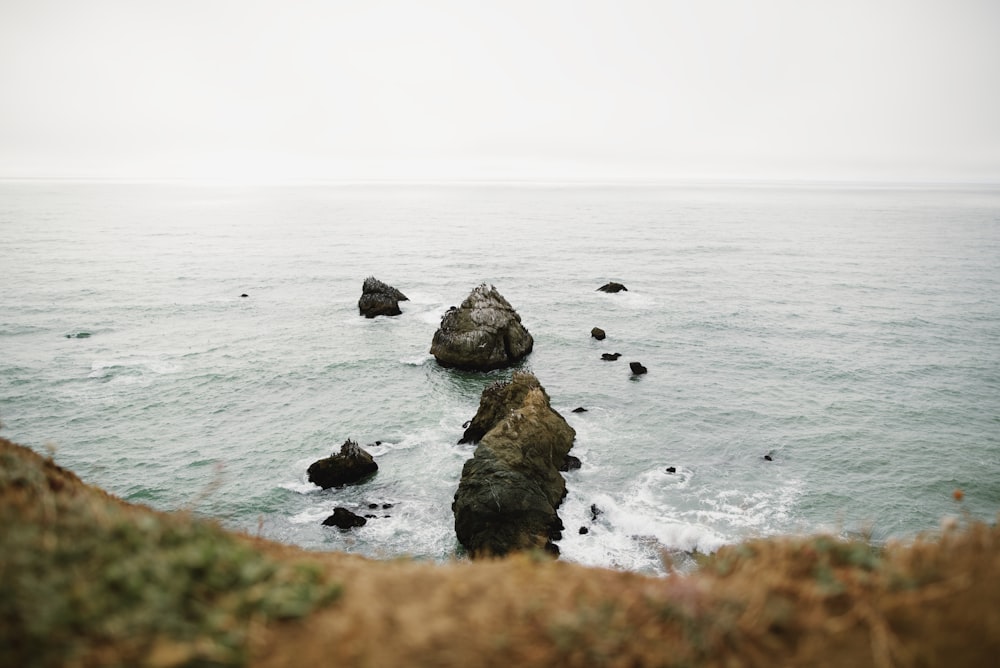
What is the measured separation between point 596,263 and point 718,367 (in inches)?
1863

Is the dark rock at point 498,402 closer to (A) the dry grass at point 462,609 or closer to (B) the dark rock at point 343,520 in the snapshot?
(B) the dark rock at point 343,520

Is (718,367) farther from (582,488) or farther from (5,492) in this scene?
(5,492)

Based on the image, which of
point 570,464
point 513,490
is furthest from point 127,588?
point 570,464

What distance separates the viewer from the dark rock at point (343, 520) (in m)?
25.8

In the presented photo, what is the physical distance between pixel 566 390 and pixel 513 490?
18093mm

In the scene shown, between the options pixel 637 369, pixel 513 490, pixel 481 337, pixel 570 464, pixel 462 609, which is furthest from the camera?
pixel 481 337

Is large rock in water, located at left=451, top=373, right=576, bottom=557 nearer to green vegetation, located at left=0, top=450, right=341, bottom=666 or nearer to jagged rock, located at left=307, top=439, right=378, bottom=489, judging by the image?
jagged rock, located at left=307, top=439, right=378, bottom=489

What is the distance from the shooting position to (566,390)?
41.4 metres

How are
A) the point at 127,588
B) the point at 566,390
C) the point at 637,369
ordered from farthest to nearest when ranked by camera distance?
1. the point at 637,369
2. the point at 566,390
3. the point at 127,588

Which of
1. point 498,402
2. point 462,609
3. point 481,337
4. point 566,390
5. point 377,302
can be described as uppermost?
point 462,609

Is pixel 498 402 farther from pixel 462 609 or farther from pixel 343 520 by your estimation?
pixel 462 609

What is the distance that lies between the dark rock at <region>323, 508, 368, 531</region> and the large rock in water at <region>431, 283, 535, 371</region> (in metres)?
20.5

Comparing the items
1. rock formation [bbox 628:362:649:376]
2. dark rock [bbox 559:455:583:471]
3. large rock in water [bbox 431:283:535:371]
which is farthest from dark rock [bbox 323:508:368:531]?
rock formation [bbox 628:362:649:376]

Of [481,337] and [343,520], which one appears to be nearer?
[343,520]
